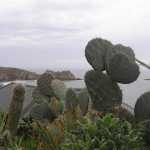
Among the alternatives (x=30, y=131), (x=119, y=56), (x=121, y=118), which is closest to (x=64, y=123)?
(x=121, y=118)

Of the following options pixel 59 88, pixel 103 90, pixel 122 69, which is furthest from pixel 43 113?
pixel 122 69

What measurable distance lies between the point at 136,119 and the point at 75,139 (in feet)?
4.16

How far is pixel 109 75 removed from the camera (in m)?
7.75

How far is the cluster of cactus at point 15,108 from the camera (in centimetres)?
888

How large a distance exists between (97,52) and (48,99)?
9.08 ft

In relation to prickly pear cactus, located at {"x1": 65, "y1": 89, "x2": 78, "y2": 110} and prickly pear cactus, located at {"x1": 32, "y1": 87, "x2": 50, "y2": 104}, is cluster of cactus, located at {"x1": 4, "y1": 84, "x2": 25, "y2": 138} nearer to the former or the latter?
prickly pear cactus, located at {"x1": 65, "y1": 89, "x2": 78, "y2": 110}

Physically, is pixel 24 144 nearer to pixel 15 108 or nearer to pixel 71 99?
pixel 15 108

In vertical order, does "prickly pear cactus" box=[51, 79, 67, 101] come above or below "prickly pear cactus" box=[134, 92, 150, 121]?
above

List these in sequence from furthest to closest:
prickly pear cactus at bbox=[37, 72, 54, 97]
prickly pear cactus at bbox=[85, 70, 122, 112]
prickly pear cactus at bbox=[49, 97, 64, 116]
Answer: prickly pear cactus at bbox=[37, 72, 54, 97]
prickly pear cactus at bbox=[49, 97, 64, 116]
prickly pear cactus at bbox=[85, 70, 122, 112]

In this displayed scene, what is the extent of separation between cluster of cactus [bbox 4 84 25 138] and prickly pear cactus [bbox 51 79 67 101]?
0.86 metres

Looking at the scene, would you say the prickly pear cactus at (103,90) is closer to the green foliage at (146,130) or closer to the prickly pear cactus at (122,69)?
the prickly pear cactus at (122,69)

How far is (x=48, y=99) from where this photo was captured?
10492 millimetres

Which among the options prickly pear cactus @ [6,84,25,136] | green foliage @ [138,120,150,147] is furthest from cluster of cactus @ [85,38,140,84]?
prickly pear cactus @ [6,84,25,136]

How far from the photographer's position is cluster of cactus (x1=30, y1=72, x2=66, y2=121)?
378 inches
